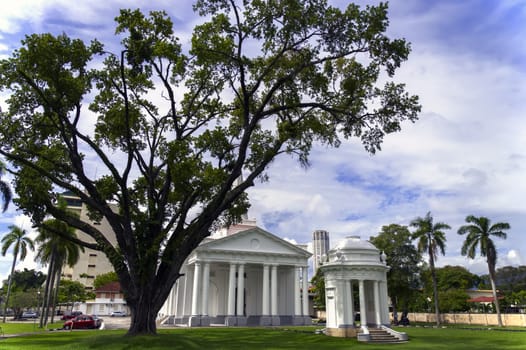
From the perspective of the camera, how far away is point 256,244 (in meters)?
46.4

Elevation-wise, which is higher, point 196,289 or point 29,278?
point 29,278

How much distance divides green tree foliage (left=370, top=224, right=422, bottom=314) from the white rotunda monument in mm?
21125

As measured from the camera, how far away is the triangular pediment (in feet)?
146

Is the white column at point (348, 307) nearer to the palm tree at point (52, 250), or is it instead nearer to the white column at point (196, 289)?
the white column at point (196, 289)

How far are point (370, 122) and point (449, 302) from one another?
160ft

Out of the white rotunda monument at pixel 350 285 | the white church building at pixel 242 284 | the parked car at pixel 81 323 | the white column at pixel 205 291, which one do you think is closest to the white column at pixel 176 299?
the white church building at pixel 242 284

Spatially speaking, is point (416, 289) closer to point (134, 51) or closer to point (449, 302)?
point (449, 302)

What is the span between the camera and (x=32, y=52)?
53.8 ft

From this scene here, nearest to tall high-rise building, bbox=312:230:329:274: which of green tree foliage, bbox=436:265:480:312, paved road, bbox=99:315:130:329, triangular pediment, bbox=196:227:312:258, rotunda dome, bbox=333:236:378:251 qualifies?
green tree foliage, bbox=436:265:480:312

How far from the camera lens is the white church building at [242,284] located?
4300 centimetres

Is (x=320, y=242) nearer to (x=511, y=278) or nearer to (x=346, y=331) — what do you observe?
(x=511, y=278)

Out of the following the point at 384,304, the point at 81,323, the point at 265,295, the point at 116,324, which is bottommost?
the point at 116,324

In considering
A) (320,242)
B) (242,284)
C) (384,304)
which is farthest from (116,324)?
(320,242)

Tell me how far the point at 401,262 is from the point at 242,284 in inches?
761
